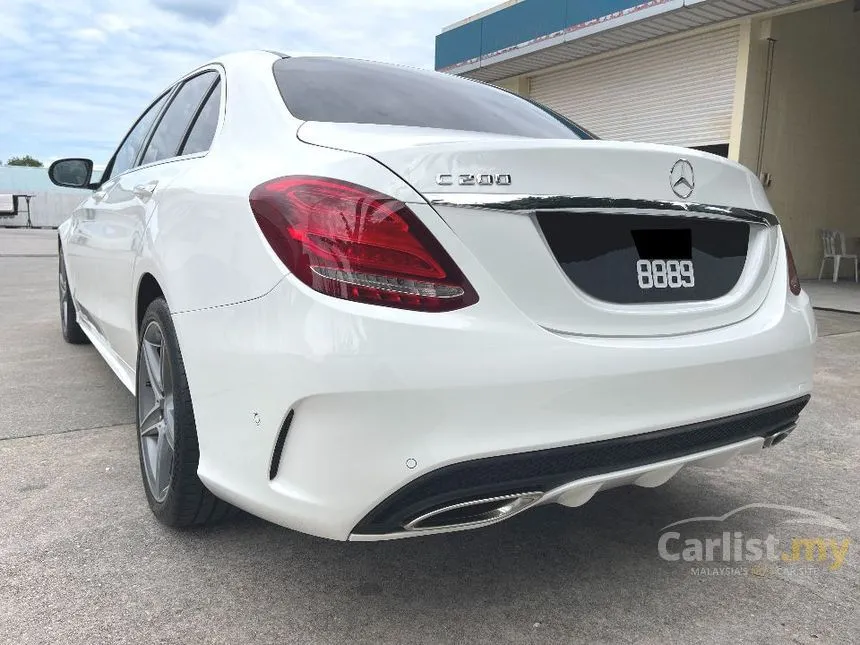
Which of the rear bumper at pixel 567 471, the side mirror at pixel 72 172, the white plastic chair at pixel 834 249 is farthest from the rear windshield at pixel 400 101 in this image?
the white plastic chair at pixel 834 249

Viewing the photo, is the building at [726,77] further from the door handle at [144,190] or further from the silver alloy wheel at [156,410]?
the silver alloy wheel at [156,410]

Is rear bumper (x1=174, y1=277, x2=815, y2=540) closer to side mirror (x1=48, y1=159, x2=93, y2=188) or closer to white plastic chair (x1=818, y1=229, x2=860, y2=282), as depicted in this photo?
side mirror (x1=48, y1=159, x2=93, y2=188)

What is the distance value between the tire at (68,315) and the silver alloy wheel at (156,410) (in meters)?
2.55

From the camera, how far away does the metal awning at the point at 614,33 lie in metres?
8.99

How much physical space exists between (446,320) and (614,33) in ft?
33.4

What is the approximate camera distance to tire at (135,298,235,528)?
187 cm

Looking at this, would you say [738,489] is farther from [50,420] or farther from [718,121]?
[718,121]

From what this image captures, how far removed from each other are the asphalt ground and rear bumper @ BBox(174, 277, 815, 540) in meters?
0.34

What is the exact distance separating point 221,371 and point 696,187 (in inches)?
49.0

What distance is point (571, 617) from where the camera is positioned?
1.73 meters

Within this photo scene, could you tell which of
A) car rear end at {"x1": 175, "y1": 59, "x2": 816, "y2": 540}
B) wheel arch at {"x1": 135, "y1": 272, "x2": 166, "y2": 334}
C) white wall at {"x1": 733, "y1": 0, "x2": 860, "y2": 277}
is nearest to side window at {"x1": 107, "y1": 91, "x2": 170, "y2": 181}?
wheel arch at {"x1": 135, "y1": 272, "x2": 166, "y2": 334}

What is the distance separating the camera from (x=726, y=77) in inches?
391

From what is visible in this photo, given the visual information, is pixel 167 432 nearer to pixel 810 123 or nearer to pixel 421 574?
pixel 421 574

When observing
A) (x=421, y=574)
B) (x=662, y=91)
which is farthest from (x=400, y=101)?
(x=662, y=91)
